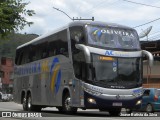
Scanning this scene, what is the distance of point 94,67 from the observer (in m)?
18.3

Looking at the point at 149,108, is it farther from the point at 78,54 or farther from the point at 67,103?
the point at 78,54

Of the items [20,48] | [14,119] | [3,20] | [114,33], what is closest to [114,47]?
[114,33]

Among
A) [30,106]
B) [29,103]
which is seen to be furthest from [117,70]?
[29,103]

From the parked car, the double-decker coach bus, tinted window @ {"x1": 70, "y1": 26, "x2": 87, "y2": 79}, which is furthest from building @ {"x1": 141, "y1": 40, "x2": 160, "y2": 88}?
tinted window @ {"x1": 70, "y1": 26, "x2": 87, "y2": 79}

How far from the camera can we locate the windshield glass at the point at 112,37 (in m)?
18.7

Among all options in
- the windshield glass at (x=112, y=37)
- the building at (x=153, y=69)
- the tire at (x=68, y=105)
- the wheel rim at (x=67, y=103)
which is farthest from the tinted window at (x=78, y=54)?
the building at (x=153, y=69)

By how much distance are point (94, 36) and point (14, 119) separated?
5101 millimetres

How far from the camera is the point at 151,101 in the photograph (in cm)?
2525

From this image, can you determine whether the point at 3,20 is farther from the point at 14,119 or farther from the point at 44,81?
the point at 44,81

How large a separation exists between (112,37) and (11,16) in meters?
6.93

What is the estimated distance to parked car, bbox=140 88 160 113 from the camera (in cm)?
2508

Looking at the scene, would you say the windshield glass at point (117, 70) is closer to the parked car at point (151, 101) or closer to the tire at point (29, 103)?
the parked car at point (151, 101)

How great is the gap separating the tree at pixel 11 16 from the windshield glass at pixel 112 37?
5.06 metres

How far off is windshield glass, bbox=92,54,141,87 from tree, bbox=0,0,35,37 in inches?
201
